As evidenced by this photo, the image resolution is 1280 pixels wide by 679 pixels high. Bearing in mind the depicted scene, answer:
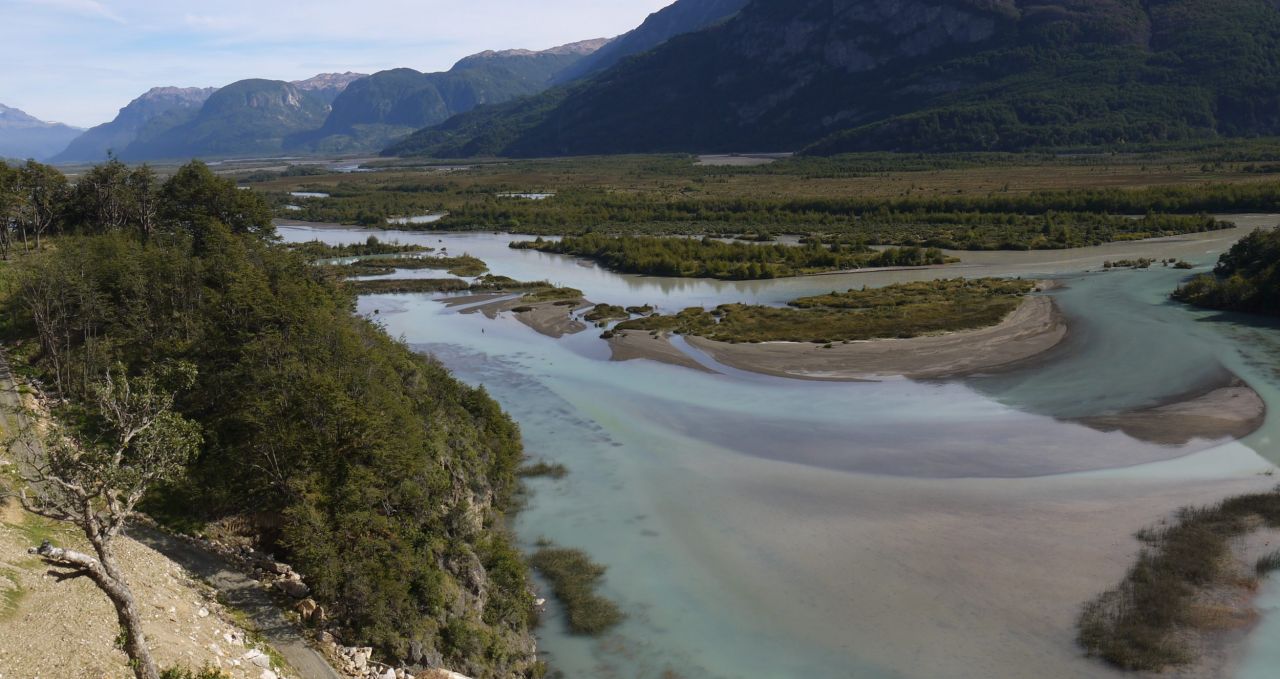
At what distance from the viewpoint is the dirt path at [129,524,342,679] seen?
17.0m

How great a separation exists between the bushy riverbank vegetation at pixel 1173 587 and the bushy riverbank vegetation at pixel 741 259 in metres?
55.4

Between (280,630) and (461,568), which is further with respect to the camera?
(461,568)

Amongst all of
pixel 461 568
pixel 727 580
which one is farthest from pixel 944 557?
pixel 461 568

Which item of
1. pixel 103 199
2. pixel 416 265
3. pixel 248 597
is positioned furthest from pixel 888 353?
pixel 416 265

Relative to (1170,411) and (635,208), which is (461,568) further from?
(635,208)

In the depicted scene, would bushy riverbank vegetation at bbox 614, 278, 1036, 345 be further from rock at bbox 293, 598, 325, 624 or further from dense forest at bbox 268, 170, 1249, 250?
rock at bbox 293, 598, 325, 624

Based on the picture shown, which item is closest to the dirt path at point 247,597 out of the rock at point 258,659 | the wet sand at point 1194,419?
A: the rock at point 258,659

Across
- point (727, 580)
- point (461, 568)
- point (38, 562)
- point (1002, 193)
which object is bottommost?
point (727, 580)

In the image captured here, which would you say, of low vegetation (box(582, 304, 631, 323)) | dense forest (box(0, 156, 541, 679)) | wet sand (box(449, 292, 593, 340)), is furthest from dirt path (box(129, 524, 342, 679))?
low vegetation (box(582, 304, 631, 323))

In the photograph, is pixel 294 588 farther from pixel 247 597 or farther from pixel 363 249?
pixel 363 249

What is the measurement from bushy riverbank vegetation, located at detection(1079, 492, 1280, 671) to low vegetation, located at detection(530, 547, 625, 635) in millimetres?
13076

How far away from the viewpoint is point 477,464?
2958cm

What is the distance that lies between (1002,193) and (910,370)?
301 feet

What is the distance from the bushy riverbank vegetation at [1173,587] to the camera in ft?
68.3
